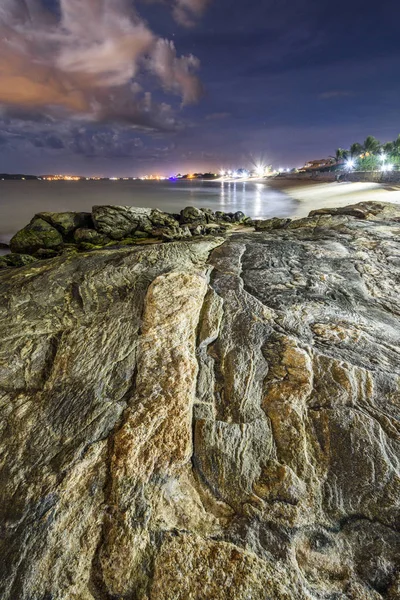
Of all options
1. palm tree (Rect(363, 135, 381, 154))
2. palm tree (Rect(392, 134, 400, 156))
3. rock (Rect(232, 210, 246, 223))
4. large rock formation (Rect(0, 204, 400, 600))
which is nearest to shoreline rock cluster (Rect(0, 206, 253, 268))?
rock (Rect(232, 210, 246, 223))

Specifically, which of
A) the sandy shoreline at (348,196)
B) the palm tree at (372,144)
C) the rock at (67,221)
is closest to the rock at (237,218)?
the sandy shoreline at (348,196)

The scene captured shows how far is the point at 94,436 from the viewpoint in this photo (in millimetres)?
3508

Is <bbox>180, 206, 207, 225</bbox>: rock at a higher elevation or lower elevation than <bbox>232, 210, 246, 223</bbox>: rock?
higher

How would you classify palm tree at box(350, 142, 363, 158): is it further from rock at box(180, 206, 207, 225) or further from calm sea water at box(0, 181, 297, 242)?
rock at box(180, 206, 207, 225)

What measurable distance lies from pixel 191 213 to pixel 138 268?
2241cm

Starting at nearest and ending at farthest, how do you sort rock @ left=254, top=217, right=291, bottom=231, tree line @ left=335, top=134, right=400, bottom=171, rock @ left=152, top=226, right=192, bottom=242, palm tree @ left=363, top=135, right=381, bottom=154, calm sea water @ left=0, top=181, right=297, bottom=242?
rock @ left=152, top=226, right=192, bottom=242
rock @ left=254, top=217, right=291, bottom=231
calm sea water @ left=0, top=181, right=297, bottom=242
tree line @ left=335, top=134, right=400, bottom=171
palm tree @ left=363, top=135, right=381, bottom=154

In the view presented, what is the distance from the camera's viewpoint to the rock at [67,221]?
20.8 m

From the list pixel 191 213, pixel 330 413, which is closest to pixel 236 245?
pixel 330 413

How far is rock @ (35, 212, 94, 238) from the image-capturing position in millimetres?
20844

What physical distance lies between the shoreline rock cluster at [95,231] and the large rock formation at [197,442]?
1387 cm

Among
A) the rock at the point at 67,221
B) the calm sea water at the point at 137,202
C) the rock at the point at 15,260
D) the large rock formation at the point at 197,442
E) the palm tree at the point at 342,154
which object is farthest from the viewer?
the palm tree at the point at 342,154

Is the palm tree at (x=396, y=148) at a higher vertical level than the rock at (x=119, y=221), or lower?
higher

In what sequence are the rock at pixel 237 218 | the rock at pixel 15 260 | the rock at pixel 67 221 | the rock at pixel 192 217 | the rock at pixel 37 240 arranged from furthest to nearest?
the rock at pixel 237 218 < the rock at pixel 192 217 < the rock at pixel 67 221 < the rock at pixel 37 240 < the rock at pixel 15 260

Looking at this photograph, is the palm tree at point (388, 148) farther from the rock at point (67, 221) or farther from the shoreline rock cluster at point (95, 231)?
the rock at point (67, 221)
